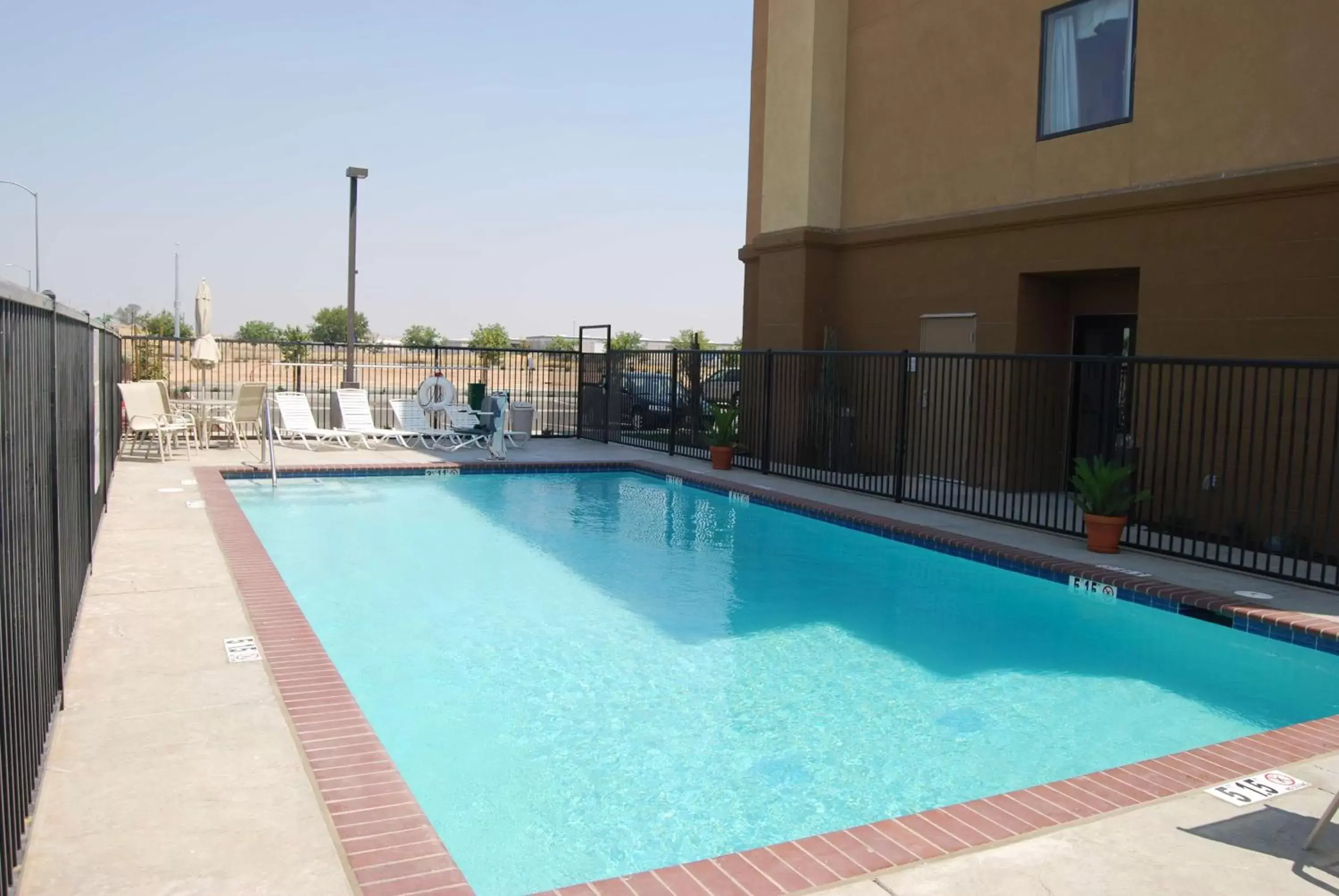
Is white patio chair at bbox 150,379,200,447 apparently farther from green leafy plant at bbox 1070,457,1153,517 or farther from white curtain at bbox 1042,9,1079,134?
white curtain at bbox 1042,9,1079,134

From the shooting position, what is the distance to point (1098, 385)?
38.4ft

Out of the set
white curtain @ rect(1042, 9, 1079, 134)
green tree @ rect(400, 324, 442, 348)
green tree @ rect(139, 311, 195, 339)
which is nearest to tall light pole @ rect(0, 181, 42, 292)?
green tree @ rect(139, 311, 195, 339)

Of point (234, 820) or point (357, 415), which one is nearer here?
point (234, 820)

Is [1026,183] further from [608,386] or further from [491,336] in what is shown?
[491,336]

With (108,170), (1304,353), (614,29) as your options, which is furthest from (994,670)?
(108,170)

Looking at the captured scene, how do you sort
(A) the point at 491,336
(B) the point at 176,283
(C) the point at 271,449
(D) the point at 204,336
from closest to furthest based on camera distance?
(C) the point at 271,449 → (D) the point at 204,336 → (A) the point at 491,336 → (B) the point at 176,283

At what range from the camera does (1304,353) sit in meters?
8.56

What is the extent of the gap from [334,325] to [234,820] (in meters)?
78.9

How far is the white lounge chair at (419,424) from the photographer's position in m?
15.6

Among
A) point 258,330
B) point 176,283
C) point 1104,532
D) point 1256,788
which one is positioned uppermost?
point 176,283

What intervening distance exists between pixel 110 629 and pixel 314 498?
246 inches

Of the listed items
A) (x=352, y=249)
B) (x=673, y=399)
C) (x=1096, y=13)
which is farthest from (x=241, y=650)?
(x=352, y=249)

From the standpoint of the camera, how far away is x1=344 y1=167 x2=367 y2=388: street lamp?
16250mm

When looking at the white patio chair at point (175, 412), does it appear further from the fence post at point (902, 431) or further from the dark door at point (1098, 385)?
the dark door at point (1098, 385)
